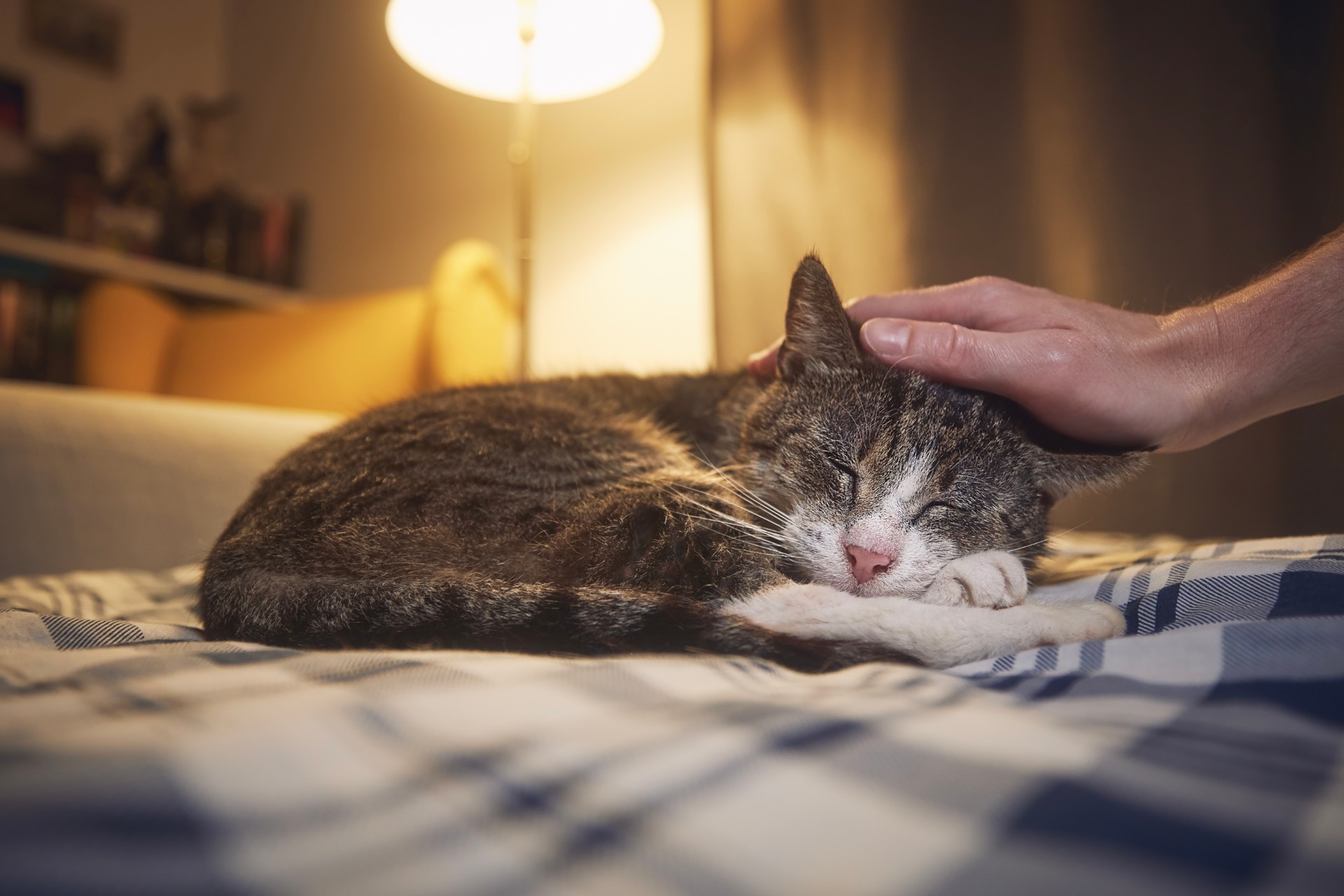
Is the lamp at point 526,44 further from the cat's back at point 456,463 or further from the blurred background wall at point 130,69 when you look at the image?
the blurred background wall at point 130,69

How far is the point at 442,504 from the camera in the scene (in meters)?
0.86

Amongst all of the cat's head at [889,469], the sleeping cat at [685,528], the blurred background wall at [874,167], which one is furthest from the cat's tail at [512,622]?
the blurred background wall at [874,167]

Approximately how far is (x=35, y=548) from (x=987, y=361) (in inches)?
65.8

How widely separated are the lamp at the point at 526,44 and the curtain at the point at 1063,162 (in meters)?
0.49

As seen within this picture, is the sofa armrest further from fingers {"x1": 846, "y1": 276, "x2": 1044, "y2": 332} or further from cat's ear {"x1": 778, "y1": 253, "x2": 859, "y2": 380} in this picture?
fingers {"x1": 846, "y1": 276, "x2": 1044, "y2": 332}

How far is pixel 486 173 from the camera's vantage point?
2.94 meters

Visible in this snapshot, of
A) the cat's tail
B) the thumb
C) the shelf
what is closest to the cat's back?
the cat's tail

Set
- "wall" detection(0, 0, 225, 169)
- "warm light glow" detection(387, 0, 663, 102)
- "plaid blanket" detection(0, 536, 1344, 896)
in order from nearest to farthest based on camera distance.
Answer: "plaid blanket" detection(0, 536, 1344, 896) < "warm light glow" detection(387, 0, 663, 102) < "wall" detection(0, 0, 225, 169)

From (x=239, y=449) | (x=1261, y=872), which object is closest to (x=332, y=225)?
(x=239, y=449)

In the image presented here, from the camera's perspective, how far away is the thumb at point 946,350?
35.1 inches

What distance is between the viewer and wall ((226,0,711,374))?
2482 millimetres

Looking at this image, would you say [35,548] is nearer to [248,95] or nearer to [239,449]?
[239,449]

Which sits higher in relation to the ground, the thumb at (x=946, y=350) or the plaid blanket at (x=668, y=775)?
the thumb at (x=946, y=350)

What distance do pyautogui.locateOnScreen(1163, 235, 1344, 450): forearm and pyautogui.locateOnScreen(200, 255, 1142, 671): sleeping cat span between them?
0.48 feet
